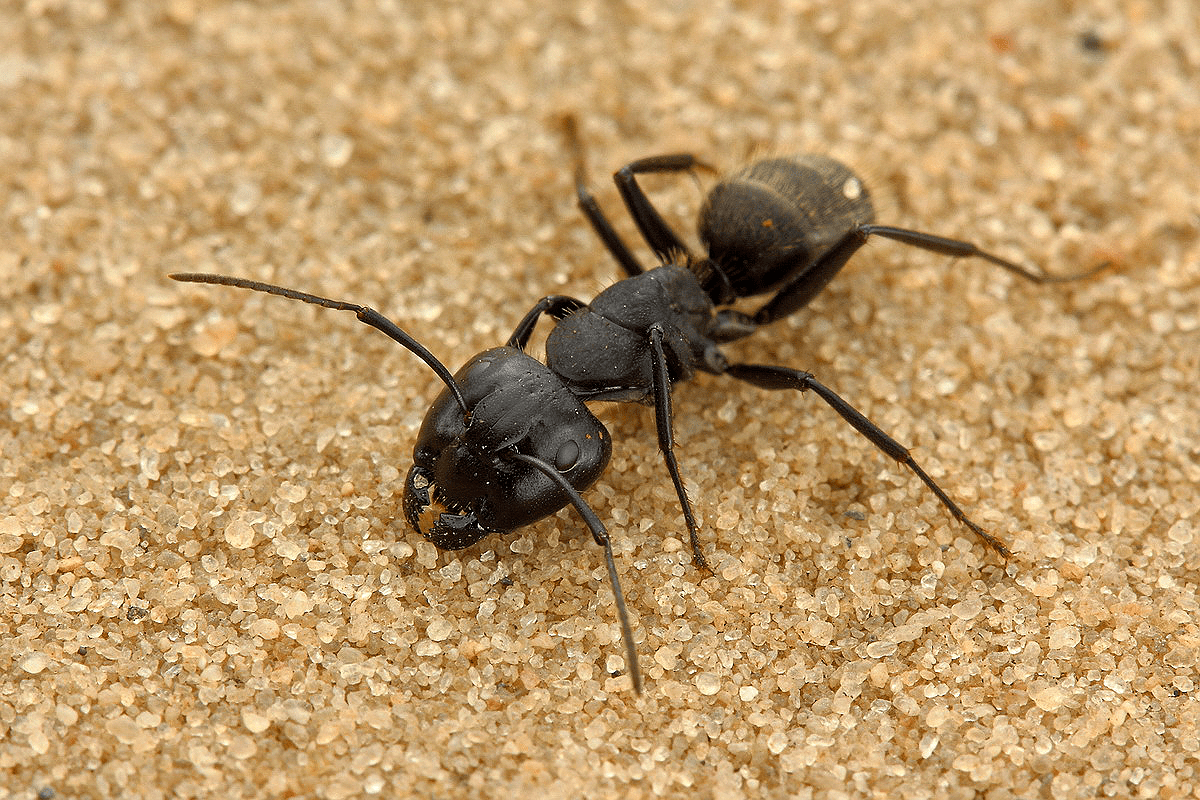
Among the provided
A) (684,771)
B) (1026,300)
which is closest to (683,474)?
(684,771)

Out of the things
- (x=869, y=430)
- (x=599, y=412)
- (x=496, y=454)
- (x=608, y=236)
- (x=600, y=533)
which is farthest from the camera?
(x=608, y=236)

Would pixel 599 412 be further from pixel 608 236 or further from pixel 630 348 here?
pixel 608 236

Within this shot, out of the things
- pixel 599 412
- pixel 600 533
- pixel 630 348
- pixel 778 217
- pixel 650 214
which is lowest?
pixel 599 412

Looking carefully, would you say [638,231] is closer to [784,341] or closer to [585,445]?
[784,341]

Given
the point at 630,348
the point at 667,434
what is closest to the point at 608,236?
the point at 630,348

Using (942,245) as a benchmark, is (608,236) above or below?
below

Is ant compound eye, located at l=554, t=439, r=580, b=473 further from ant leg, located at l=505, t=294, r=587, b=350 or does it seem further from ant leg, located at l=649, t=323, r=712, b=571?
ant leg, located at l=505, t=294, r=587, b=350

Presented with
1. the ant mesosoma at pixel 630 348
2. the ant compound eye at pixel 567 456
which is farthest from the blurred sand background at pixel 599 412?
the ant compound eye at pixel 567 456

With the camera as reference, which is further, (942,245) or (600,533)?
(942,245)
